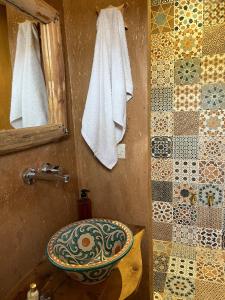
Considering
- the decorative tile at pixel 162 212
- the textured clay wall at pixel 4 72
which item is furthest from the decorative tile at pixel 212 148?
the textured clay wall at pixel 4 72

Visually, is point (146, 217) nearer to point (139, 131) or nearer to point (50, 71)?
point (139, 131)

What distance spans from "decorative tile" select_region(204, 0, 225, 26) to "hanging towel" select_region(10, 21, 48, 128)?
4.14 ft

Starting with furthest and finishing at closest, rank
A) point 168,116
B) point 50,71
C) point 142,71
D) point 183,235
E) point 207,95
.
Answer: point 183,235
point 168,116
point 207,95
point 142,71
point 50,71

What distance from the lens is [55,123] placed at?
113 cm

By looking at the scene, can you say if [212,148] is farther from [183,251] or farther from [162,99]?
[183,251]

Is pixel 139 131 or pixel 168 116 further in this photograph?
pixel 168 116

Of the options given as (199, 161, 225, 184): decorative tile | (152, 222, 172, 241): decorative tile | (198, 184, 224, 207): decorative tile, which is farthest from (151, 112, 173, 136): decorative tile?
(152, 222, 172, 241): decorative tile

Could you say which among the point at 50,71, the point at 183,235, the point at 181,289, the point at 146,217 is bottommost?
the point at 181,289

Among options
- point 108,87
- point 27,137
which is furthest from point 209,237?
point 27,137

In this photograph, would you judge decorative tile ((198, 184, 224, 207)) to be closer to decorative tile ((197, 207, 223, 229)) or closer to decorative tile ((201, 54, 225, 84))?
decorative tile ((197, 207, 223, 229))

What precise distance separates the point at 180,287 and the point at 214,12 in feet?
6.73

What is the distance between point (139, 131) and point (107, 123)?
19 centimetres

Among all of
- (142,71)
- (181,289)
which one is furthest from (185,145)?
(181,289)

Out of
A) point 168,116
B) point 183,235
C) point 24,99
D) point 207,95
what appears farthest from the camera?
point 183,235
